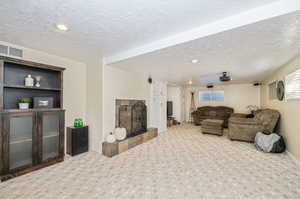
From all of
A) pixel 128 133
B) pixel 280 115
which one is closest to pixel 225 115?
pixel 280 115

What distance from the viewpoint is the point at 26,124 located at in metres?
2.25

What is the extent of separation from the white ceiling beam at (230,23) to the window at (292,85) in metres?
2.03

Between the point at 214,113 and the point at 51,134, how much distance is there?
634cm

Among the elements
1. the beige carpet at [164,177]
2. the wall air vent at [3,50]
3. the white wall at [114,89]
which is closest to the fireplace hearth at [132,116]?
the white wall at [114,89]

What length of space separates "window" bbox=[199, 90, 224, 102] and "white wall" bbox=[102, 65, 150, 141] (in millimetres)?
4696

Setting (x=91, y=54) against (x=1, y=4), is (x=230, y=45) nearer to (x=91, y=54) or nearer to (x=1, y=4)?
(x=91, y=54)

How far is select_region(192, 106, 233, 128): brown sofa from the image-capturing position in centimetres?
620

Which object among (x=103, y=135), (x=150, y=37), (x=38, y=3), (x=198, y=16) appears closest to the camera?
(x=38, y=3)

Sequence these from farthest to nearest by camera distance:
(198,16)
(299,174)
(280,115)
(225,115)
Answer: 1. (225,115)
2. (280,115)
3. (299,174)
4. (198,16)

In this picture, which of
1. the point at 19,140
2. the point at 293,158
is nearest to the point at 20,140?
the point at 19,140

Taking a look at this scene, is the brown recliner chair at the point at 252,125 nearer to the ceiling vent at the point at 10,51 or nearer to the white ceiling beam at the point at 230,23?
the white ceiling beam at the point at 230,23

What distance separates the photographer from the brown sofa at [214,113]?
620cm

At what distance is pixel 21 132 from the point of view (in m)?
2.22

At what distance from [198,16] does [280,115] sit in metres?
3.80
